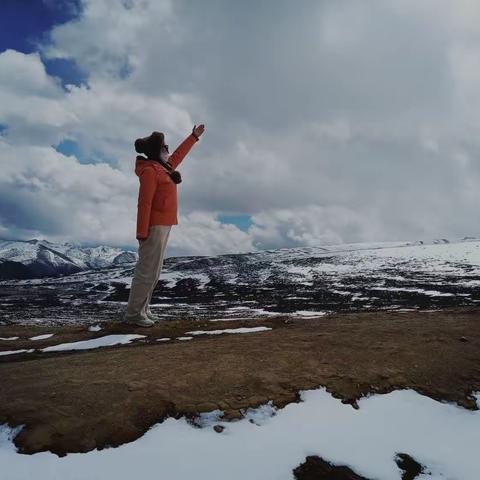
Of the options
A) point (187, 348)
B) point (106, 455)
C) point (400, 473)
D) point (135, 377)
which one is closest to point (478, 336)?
point (400, 473)

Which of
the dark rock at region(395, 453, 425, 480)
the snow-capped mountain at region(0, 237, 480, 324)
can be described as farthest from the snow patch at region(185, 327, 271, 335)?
the snow-capped mountain at region(0, 237, 480, 324)

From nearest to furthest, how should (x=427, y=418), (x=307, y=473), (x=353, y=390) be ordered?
(x=307, y=473)
(x=427, y=418)
(x=353, y=390)

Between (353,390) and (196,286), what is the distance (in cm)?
8978

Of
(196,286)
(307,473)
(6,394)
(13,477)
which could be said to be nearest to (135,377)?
(6,394)

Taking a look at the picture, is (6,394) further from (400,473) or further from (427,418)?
(427,418)

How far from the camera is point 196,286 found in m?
94.8

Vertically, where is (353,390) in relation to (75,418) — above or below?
above

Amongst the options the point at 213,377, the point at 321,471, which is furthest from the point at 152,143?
the point at 321,471

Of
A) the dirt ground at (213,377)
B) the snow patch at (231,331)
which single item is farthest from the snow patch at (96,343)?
the snow patch at (231,331)

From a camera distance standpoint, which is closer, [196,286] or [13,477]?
[13,477]

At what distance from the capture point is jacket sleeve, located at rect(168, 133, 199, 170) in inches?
475

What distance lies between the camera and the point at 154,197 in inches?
419

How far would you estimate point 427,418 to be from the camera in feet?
17.9

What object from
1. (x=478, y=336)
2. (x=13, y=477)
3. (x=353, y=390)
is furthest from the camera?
(x=478, y=336)
